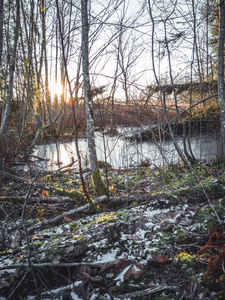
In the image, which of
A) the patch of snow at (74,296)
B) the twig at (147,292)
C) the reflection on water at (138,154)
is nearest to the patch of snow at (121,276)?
the twig at (147,292)

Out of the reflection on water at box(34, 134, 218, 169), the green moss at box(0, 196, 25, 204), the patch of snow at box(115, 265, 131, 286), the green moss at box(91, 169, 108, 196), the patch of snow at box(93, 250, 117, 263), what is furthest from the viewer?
the reflection on water at box(34, 134, 218, 169)

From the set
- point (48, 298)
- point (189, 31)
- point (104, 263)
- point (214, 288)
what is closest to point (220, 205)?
point (214, 288)

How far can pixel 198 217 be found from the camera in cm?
222

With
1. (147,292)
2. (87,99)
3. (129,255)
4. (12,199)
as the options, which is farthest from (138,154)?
(147,292)

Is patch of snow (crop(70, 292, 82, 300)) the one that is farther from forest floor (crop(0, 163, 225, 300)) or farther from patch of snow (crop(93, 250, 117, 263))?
patch of snow (crop(93, 250, 117, 263))

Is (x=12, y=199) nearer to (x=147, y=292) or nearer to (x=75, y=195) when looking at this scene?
(x=75, y=195)

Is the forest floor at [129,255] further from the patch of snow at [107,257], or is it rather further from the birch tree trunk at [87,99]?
the birch tree trunk at [87,99]

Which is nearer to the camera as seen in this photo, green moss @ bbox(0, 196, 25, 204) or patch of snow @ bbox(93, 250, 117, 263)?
patch of snow @ bbox(93, 250, 117, 263)

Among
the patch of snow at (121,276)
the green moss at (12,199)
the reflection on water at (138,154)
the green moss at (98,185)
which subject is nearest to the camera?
the patch of snow at (121,276)

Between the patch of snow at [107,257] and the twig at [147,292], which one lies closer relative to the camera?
the twig at [147,292]

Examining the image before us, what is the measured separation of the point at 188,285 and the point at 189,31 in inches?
173

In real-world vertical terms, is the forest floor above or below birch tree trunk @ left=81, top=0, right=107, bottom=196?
below

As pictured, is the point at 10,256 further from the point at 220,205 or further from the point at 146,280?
the point at 220,205

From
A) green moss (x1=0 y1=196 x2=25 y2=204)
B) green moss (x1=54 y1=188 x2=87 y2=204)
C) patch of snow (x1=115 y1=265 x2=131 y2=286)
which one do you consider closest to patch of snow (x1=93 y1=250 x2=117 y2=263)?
patch of snow (x1=115 y1=265 x2=131 y2=286)
